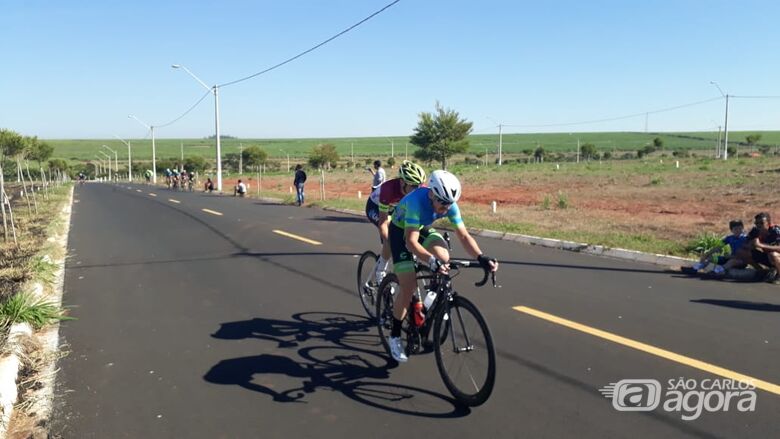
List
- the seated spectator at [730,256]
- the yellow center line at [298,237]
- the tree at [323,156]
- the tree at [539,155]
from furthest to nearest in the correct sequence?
the tree at [539,155]
the tree at [323,156]
the yellow center line at [298,237]
the seated spectator at [730,256]

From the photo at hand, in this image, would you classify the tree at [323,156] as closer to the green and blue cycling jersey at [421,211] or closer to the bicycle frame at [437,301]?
the bicycle frame at [437,301]

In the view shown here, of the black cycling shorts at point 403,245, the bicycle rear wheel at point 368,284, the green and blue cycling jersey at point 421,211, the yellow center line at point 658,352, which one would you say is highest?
the green and blue cycling jersey at point 421,211

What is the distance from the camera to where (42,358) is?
5730 mm

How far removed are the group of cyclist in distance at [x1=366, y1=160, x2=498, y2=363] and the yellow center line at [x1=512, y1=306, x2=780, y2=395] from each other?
2.04 metres

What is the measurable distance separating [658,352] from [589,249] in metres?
6.22

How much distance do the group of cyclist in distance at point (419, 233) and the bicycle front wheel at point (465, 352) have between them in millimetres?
375

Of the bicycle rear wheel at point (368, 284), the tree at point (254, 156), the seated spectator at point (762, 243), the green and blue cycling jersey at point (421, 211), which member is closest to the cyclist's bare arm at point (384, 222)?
the bicycle rear wheel at point (368, 284)

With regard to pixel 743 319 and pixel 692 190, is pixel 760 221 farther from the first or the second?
pixel 692 190

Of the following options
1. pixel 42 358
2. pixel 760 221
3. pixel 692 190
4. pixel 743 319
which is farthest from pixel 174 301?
pixel 692 190

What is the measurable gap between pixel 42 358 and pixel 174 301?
2386 millimetres

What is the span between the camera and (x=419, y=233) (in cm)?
518

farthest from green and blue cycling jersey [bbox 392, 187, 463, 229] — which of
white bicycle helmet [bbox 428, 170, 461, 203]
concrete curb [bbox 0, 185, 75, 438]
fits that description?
concrete curb [bbox 0, 185, 75, 438]

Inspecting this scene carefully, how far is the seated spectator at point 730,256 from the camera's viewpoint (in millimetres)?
9070

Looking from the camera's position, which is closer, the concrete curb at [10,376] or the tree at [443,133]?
the concrete curb at [10,376]
